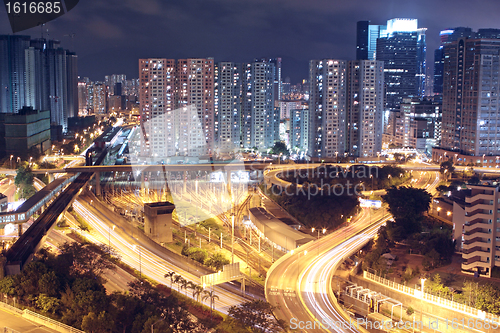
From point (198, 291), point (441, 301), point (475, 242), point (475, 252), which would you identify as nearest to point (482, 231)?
point (475, 242)

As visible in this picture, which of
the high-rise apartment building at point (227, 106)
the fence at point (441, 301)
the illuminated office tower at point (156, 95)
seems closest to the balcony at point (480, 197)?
the fence at point (441, 301)

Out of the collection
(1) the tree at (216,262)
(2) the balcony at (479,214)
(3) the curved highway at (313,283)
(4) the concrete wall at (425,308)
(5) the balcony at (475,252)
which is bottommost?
(4) the concrete wall at (425,308)

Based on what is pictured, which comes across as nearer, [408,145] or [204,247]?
[204,247]

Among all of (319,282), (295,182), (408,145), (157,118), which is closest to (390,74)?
(408,145)

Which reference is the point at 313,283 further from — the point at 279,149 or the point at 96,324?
the point at 279,149

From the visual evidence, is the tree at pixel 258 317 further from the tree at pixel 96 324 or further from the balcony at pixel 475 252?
the balcony at pixel 475 252

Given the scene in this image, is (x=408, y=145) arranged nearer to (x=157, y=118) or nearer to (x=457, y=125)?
(x=457, y=125)
